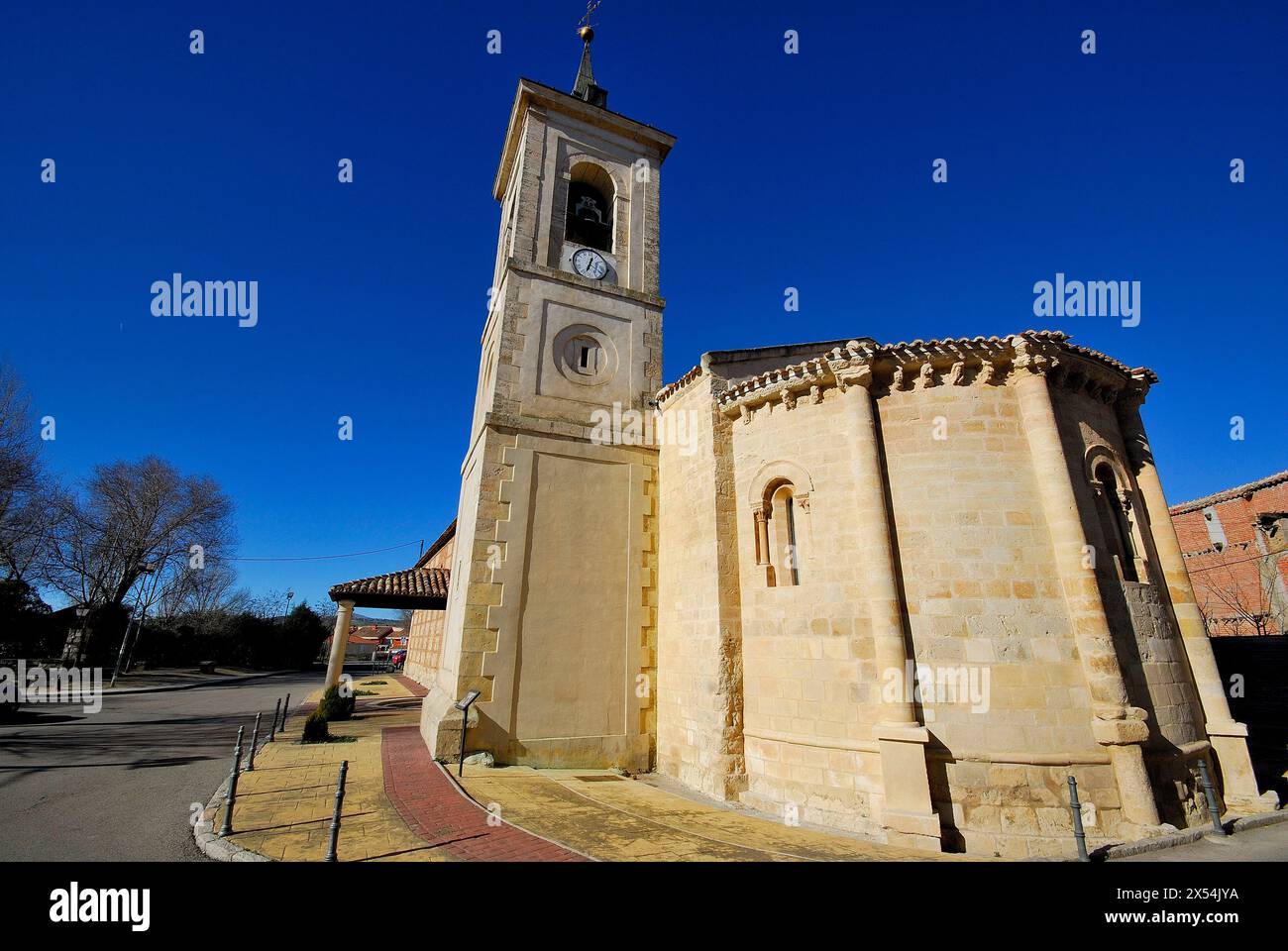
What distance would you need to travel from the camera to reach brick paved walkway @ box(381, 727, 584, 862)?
18.6 feet

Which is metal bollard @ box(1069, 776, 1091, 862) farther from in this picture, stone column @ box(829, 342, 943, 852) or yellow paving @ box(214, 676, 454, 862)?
yellow paving @ box(214, 676, 454, 862)

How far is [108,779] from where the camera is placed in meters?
9.29

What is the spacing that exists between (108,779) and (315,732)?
3.41 meters

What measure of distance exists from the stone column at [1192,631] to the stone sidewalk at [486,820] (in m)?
5.54

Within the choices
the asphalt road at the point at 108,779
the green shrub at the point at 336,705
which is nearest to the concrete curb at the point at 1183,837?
the asphalt road at the point at 108,779

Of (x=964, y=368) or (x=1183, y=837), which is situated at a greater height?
(x=964, y=368)

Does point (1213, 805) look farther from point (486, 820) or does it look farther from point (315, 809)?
point (315, 809)

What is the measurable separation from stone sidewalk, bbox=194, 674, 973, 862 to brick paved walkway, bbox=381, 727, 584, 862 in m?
0.02

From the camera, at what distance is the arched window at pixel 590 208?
15.4m

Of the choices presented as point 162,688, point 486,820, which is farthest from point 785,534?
point 162,688

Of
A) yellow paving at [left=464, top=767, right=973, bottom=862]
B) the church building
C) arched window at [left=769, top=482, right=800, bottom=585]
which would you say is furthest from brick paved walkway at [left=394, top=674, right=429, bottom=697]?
arched window at [left=769, top=482, right=800, bottom=585]

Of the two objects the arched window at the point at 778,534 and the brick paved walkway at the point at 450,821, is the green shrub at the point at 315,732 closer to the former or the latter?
the brick paved walkway at the point at 450,821
